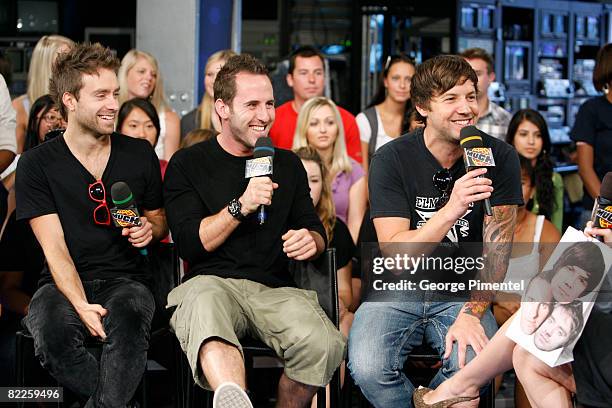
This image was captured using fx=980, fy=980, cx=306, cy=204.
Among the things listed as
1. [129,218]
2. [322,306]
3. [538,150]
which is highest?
[538,150]

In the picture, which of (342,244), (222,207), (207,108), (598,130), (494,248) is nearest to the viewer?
(494,248)

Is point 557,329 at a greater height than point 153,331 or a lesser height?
greater

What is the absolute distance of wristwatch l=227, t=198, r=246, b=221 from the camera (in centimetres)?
347

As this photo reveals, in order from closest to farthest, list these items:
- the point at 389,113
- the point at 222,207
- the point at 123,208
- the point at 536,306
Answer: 1. the point at 536,306
2. the point at 123,208
3. the point at 222,207
4. the point at 389,113

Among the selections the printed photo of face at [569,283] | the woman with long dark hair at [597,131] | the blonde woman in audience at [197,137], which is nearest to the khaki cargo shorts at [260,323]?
the printed photo of face at [569,283]

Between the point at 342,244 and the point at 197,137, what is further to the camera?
the point at 197,137

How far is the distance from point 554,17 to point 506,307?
7.68 metres

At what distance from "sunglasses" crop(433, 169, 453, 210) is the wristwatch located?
71cm

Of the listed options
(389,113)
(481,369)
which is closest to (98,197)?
(481,369)

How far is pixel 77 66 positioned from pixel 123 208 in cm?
62

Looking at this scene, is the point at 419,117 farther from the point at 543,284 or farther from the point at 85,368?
the point at 85,368

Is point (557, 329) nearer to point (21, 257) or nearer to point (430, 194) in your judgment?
point (430, 194)

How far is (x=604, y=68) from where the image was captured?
5.20 metres

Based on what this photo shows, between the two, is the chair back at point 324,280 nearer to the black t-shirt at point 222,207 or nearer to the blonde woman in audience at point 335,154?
the black t-shirt at point 222,207
